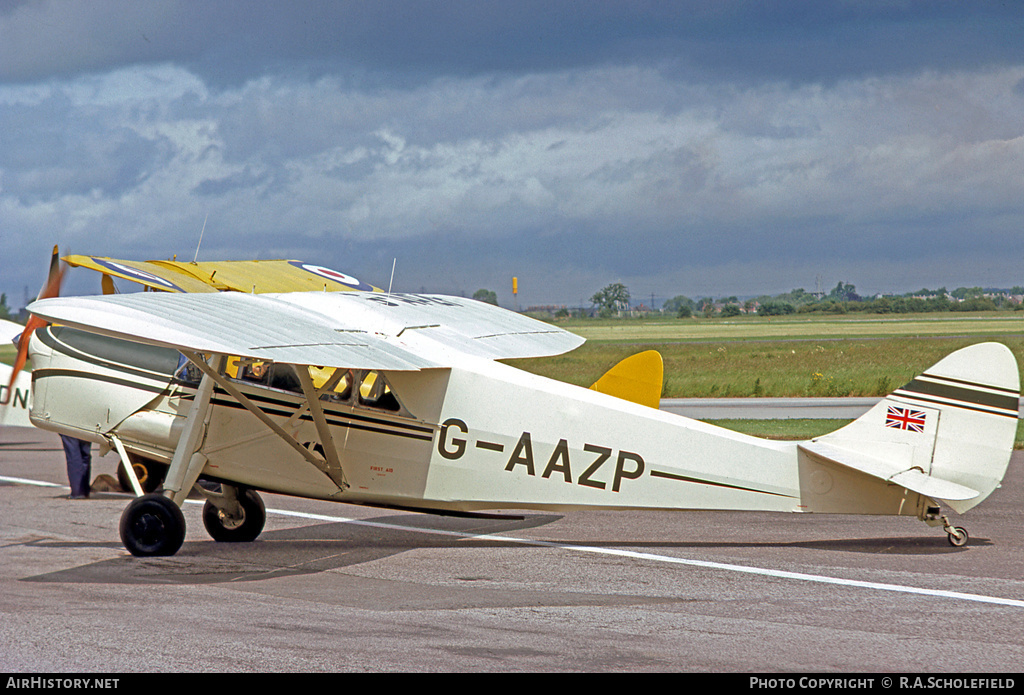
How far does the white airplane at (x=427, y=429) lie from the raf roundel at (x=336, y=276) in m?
8.85

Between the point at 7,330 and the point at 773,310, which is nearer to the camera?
the point at 7,330

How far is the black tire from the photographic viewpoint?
10.2 m

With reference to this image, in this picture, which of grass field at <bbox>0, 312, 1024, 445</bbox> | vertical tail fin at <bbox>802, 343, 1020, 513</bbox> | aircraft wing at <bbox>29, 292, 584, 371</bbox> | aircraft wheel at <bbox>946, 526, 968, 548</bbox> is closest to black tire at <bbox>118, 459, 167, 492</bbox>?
aircraft wing at <bbox>29, 292, 584, 371</bbox>

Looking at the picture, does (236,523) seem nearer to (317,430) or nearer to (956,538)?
(317,430)

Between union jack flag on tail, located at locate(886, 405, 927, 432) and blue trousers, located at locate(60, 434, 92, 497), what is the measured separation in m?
9.43

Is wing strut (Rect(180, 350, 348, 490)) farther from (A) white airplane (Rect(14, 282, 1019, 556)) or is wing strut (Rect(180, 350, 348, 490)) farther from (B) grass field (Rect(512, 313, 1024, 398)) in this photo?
(B) grass field (Rect(512, 313, 1024, 398))

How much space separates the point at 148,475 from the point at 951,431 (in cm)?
819

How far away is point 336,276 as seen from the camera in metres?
19.3

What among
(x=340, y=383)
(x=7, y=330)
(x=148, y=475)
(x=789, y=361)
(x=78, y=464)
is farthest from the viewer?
(x=789, y=361)

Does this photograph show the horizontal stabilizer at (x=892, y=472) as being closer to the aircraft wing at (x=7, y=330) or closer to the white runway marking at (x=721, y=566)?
the white runway marking at (x=721, y=566)

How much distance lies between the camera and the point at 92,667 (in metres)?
5.53

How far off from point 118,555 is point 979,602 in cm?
722

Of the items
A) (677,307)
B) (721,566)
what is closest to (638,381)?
(721,566)

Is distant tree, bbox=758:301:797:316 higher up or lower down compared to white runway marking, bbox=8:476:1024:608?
higher up
